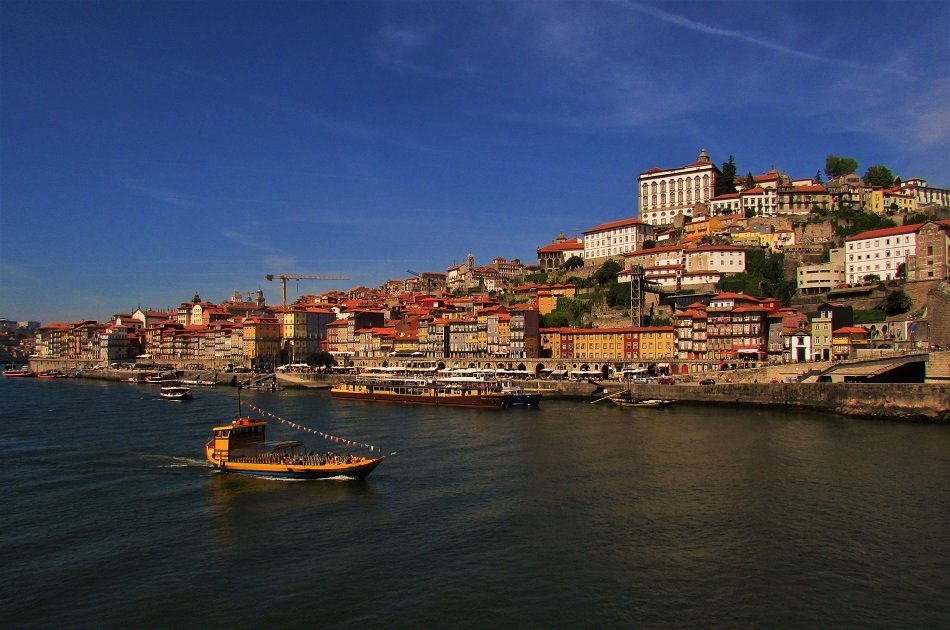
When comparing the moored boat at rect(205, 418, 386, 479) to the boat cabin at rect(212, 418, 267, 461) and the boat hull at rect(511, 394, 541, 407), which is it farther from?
the boat hull at rect(511, 394, 541, 407)

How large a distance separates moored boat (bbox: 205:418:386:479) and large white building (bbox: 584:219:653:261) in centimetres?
5735

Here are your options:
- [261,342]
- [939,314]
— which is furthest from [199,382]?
[939,314]

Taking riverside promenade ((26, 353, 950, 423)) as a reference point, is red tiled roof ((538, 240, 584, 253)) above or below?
above

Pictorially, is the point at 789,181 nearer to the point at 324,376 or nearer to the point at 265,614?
the point at 324,376

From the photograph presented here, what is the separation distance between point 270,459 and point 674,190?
70.2 metres

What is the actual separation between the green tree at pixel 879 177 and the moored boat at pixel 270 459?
76004mm

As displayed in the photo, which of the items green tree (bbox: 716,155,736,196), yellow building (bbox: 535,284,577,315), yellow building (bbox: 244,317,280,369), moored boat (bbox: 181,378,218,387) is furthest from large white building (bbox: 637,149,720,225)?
moored boat (bbox: 181,378,218,387)

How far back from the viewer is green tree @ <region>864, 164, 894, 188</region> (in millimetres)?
78625

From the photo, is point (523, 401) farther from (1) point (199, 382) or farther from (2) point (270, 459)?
(1) point (199, 382)

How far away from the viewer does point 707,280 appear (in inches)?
2461

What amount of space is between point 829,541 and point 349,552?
11.0 meters

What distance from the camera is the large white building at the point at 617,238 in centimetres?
7600

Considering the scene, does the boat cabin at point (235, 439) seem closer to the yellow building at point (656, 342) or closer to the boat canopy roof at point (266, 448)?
the boat canopy roof at point (266, 448)

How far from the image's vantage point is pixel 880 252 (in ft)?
184
